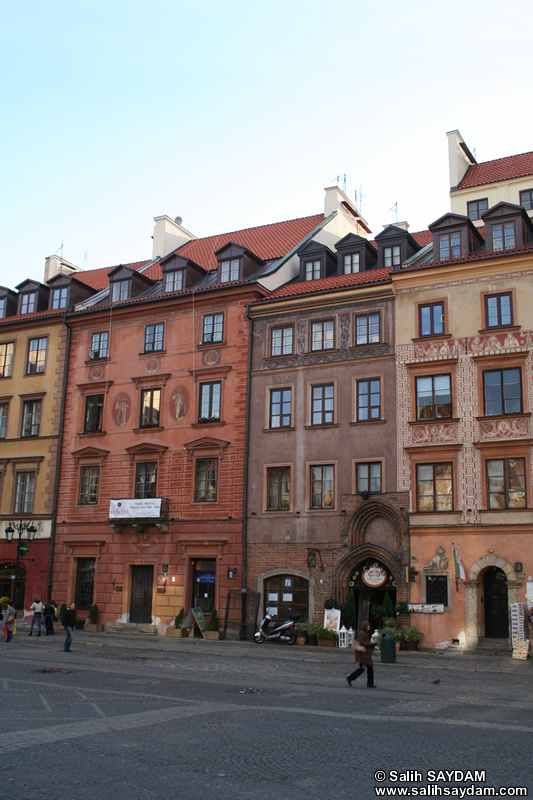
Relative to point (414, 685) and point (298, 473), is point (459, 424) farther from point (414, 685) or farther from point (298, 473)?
point (414, 685)

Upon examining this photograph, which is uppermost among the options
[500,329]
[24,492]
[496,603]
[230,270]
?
[230,270]

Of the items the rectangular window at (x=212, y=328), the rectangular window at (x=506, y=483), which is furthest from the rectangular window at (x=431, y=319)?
the rectangular window at (x=212, y=328)

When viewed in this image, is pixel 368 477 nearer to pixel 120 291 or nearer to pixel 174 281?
pixel 174 281

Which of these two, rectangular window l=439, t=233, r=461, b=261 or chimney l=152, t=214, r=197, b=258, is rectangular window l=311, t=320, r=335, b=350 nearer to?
rectangular window l=439, t=233, r=461, b=261

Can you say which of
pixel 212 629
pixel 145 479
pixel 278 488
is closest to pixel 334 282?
pixel 278 488

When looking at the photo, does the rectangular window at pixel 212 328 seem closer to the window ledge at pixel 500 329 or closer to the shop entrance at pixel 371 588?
the window ledge at pixel 500 329

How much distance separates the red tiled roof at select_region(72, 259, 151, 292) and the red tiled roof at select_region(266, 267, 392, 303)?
1296cm

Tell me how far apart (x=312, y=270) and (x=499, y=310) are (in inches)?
398

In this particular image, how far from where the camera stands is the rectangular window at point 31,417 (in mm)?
39469

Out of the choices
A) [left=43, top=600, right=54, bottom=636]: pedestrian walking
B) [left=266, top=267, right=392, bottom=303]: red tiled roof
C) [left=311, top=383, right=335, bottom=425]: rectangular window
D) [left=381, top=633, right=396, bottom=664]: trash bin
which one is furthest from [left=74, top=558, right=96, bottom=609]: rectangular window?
[left=381, top=633, right=396, bottom=664]: trash bin

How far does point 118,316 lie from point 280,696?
25.6 meters

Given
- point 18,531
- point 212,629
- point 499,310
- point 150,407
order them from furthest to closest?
1. point 18,531
2. point 150,407
3. point 212,629
4. point 499,310

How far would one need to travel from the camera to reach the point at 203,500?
33.8m

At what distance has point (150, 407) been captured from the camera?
36188mm
